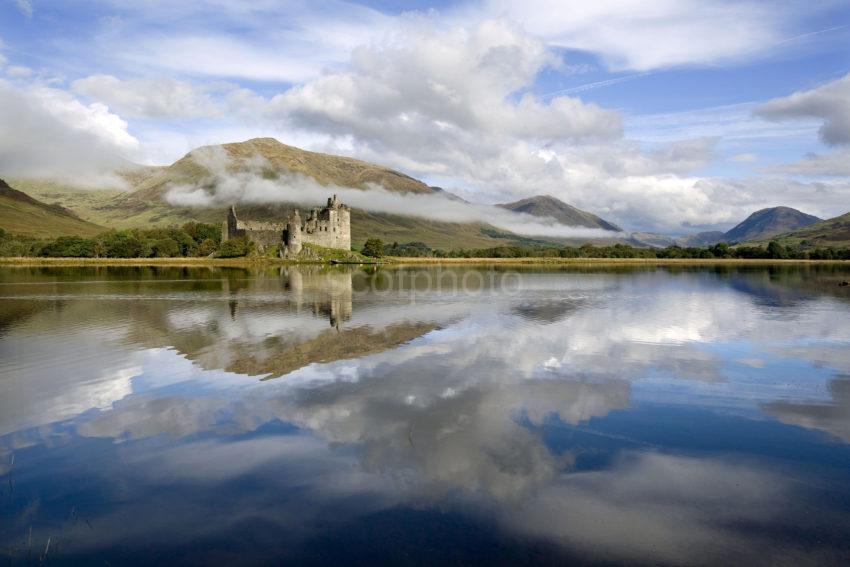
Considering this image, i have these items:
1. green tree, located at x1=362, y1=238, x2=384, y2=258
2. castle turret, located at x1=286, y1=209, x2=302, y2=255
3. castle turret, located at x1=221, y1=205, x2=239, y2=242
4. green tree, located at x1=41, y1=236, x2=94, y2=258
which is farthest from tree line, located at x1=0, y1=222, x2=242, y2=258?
green tree, located at x1=362, y1=238, x2=384, y2=258

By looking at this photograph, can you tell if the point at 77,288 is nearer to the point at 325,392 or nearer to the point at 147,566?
the point at 325,392

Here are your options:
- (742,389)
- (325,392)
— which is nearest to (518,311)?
(742,389)

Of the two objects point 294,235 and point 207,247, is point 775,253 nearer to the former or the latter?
point 294,235

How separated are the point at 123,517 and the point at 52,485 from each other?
1.77 m

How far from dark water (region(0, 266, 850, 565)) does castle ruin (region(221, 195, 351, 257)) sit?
81463mm

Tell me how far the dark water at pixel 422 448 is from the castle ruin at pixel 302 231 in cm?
8146

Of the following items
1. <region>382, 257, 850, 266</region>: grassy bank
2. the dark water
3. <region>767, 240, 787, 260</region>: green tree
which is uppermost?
<region>767, 240, 787, 260</region>: green tree

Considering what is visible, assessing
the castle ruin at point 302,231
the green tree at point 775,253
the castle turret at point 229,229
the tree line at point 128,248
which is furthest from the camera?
the green tree at point 775,253

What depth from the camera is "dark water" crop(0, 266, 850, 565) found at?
22.2 ft

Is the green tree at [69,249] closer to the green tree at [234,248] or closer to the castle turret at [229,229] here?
the castle turret at [229,229]

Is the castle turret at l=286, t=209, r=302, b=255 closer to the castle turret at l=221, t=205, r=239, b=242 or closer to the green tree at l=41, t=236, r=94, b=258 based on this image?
the castle turret at l=221, t=205, r=239, b=242

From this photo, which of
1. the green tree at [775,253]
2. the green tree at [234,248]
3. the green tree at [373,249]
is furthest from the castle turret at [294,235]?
the green tree at [775,253]

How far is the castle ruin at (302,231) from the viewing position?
3994 inches

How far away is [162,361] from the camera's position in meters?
16.4
